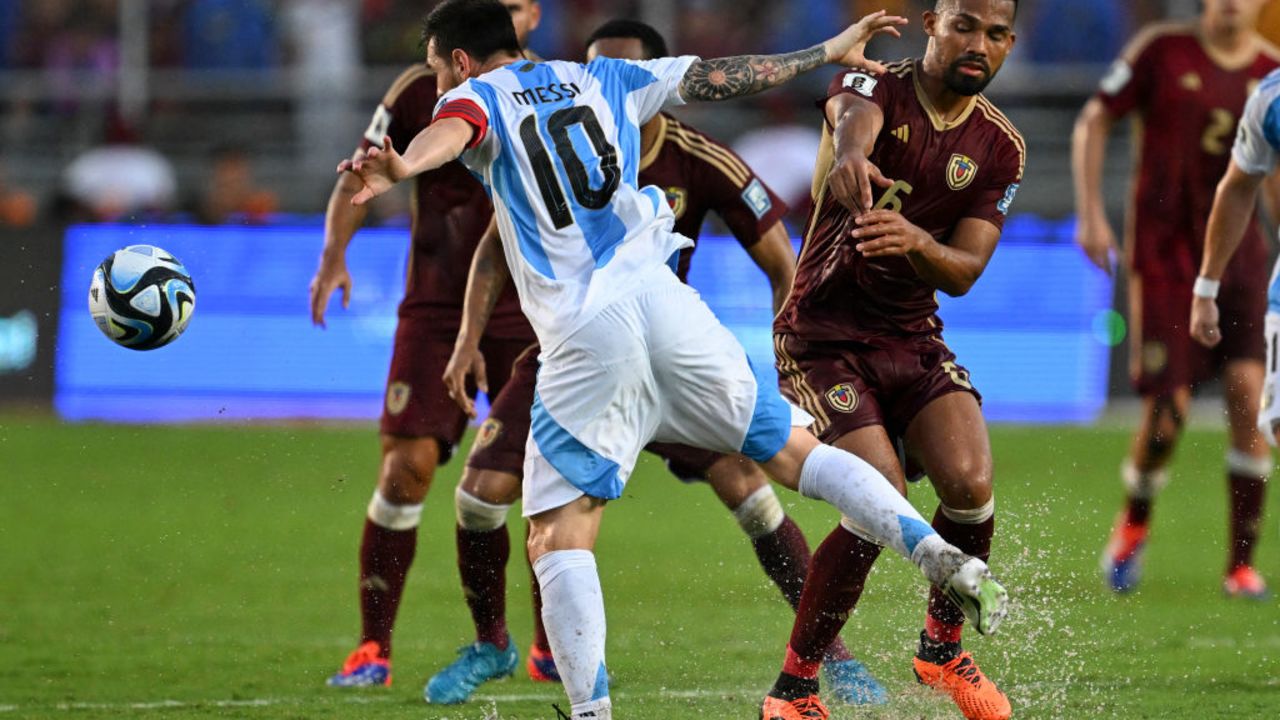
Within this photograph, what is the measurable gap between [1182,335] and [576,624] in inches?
192

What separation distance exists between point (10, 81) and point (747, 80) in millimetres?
13627

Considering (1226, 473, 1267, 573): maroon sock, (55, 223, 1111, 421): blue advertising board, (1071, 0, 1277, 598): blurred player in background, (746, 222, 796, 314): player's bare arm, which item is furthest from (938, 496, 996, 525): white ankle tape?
(55, 223, 1111, 421): blue advertising board

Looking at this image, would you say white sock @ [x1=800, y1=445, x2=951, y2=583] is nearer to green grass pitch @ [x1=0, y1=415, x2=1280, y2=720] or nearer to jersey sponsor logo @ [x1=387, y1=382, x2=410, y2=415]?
green grass pitch @ [x1=0, y1=415, x2=1280, y2=720]

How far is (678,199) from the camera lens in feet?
22.6

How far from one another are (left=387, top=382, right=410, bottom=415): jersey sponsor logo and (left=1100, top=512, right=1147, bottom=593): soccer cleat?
3637 mm

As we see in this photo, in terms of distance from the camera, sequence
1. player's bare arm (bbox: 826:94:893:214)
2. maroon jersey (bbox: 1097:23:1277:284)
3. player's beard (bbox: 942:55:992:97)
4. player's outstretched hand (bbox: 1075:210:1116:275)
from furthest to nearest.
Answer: maroon jersey (bbox: 1097:23:1277:284) → player's outstretched hand (bbox: 1075:210:1116:275) → player's beard (bbox: 942:55:992:97) → player's bare arm (bbox: 826:94:893:214)

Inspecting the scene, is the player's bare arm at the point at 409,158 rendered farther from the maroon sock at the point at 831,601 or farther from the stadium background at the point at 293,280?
the stadium background at the point at 293,280

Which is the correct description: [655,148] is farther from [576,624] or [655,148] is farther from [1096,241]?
[1096,241]

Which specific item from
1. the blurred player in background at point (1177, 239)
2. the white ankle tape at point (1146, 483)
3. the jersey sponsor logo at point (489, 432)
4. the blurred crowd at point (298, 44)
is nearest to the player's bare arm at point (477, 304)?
the jersey sponsor logo at point (489, 432)

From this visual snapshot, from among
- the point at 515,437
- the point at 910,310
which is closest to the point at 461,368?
the point at 515,437

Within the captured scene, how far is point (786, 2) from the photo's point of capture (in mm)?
17938

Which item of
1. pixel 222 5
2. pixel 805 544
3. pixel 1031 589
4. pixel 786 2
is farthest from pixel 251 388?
pixel 805 544

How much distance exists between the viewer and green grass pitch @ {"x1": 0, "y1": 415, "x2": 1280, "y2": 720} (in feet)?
21.3

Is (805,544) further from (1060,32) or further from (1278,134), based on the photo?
(1060,32)
